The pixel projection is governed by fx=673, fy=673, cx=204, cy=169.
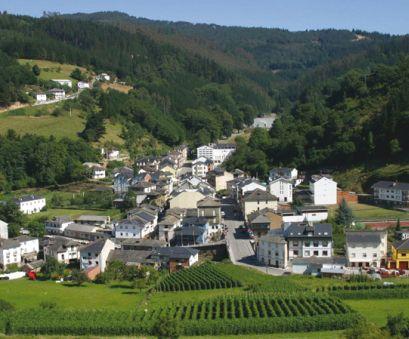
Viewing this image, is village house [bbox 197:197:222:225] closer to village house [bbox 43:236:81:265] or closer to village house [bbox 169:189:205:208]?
village house [bbox 169:189:205:208]

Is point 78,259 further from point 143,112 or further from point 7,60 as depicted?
point 7,60

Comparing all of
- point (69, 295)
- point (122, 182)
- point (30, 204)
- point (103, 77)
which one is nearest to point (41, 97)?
point (103, 77)

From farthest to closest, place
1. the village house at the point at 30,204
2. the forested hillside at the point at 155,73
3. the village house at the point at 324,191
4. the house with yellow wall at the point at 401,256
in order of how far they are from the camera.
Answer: the forested hillside at the point at 155,73
the village house at the point at 30,204
the village house at the point at 324,191
the house with yellow wall at the point at 401,256

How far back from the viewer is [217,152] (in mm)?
59250

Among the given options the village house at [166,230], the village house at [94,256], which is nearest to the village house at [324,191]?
the village house at [166,230]

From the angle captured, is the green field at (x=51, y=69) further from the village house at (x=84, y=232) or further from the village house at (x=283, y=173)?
the village house at (x=84, y=232)

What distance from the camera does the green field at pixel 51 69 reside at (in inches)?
2822

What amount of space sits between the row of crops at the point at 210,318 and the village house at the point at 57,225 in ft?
38.3

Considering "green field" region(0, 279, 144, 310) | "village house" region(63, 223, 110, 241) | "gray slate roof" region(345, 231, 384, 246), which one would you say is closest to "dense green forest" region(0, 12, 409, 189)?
"village house" region(63, 223, 110, 241)

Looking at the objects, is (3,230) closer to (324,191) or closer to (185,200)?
(185,200)

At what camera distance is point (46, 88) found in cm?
6675

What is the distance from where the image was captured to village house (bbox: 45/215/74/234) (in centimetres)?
3450

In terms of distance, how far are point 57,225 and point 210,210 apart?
796 cm

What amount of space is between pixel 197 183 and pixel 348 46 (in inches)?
5432
